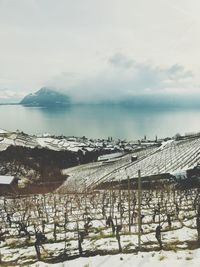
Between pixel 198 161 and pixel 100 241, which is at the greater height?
pixel 198 161

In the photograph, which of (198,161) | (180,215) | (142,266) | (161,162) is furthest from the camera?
(161,162)

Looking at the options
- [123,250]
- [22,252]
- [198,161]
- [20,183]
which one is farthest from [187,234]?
[20,183]

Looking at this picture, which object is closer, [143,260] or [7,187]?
[143,260]

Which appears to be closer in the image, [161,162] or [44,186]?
[161,162]

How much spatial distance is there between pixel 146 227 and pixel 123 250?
2783 millimetres

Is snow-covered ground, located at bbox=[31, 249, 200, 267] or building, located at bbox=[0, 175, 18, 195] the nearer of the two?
snow-covered ground, located at bbox=[31, 249, 200, 267]

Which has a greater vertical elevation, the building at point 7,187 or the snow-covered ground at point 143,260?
the building at point 7,187

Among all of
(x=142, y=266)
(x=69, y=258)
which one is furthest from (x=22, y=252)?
(x=142, y=266)

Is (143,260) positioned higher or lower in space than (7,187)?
lower

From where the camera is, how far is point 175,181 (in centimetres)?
3100

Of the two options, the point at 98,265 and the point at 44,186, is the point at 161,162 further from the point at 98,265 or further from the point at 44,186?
the point at 98,265

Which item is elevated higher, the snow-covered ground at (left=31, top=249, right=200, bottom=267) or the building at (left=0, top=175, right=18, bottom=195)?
the building at (left=0, top=175, right=18, bottom=195)

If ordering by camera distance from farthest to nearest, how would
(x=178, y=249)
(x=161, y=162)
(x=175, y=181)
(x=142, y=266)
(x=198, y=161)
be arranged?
(x=161, y=162), (x=198, y=161), (x=175, y=181), (x=178, y=249), (x=142, y=266)

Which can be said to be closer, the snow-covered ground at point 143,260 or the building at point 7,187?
the snow-covered ground at point 143,260
